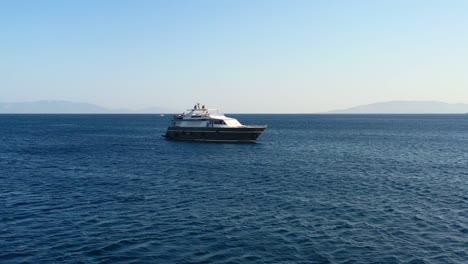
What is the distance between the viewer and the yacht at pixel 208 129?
8310cm

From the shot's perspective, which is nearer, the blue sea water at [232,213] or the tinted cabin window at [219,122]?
the blue sea water at [232,213]

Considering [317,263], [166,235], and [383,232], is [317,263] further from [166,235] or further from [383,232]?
[166,235]

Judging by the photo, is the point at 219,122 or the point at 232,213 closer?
the point at 232,213

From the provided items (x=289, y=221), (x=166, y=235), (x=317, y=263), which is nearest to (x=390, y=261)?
(x=317, y=263)

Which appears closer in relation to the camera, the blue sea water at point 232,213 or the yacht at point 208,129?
the blue sea water at point 232,213

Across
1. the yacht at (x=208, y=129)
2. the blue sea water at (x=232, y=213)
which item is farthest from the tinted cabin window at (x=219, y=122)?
the blue sea water at (x=232, y=213)

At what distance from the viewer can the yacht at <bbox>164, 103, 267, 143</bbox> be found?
83100 mm

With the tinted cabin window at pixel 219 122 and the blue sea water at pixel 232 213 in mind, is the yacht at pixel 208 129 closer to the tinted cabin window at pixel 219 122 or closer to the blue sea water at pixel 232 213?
the tinted cabin window at pixel 219 122

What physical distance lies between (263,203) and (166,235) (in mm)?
10062

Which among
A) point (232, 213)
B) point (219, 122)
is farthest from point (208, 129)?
point (232, 213)

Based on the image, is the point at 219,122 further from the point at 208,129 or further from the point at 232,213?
the point at 232,213

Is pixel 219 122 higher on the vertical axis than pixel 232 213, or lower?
higher

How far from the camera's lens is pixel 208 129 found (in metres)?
85.1

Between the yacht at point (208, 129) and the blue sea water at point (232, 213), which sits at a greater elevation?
the yacht at point (208, 129)
